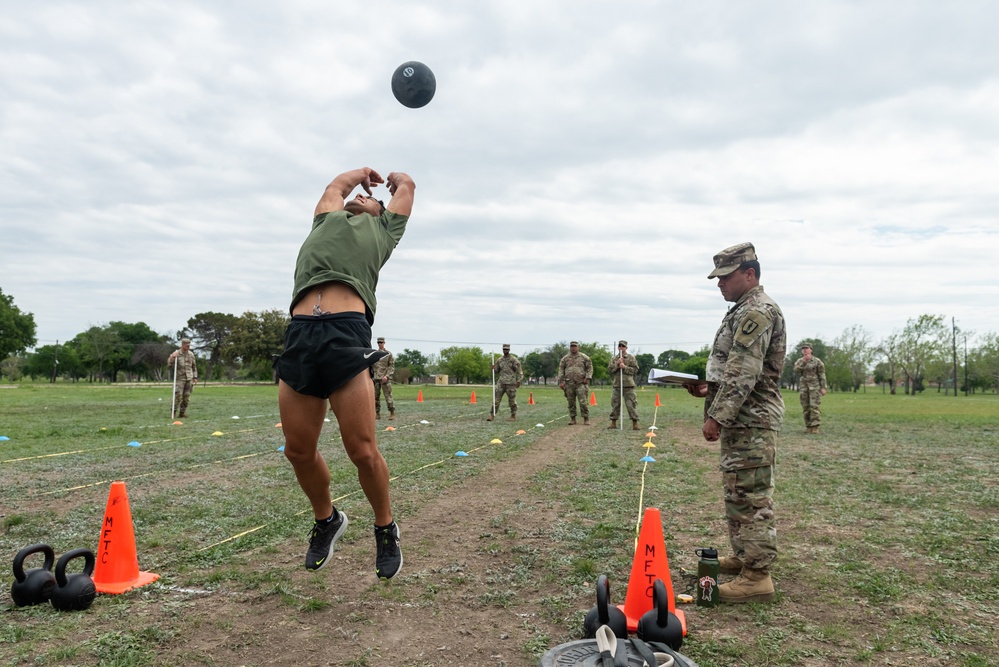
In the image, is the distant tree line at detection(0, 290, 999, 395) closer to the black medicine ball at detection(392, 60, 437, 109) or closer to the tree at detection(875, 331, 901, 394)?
the tree at detection(875, 331, 901, 394)

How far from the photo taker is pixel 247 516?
20.9ft

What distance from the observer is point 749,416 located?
4.47 m

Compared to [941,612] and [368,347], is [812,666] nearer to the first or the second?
[941,612]

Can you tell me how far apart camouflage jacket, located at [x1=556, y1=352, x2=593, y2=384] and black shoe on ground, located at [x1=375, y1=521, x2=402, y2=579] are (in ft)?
50.9

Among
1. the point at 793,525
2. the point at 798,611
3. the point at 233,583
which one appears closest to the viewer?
the point at 798,611

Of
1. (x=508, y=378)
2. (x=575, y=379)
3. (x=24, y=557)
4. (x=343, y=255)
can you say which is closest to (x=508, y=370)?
(x=508, y=378)

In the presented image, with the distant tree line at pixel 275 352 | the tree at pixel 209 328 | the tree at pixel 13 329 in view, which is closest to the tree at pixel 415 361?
the distant tree line at pixel 275 352

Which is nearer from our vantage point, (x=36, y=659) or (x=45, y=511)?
(x=36, y=659)

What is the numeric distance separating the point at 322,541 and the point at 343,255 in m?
1.72

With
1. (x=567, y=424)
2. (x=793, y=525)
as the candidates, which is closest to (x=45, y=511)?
(x=793, y=525)

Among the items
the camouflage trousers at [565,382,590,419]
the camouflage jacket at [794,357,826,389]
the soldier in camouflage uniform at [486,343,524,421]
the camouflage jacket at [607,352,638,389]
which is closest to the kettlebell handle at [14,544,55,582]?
the camouflage jacket at [607,352,638,389]

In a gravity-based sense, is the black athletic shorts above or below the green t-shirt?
below

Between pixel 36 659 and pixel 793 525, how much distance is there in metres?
5.91

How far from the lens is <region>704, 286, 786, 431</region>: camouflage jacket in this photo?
14.4 ft
